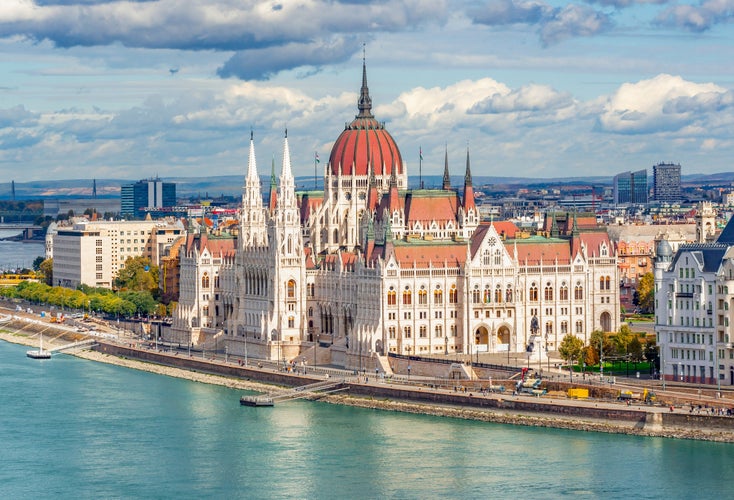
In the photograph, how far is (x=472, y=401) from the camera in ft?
365

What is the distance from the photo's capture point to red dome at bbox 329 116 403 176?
146 metres

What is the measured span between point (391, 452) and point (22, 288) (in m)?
105

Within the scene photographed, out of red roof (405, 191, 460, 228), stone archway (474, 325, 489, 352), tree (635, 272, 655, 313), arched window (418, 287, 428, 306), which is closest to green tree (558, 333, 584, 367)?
stone archway (474, 325, 489, 352)

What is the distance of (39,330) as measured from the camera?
554 feet

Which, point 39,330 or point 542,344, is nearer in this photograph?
point 542,344

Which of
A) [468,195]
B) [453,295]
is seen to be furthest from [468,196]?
[453,295]

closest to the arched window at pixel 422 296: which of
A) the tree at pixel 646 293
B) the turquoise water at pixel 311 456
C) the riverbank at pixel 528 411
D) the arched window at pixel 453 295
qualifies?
the arched window at pixel 453 295

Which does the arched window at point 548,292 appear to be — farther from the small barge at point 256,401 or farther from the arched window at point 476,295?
the small barge at point 256,401

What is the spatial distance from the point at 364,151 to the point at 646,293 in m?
25.0

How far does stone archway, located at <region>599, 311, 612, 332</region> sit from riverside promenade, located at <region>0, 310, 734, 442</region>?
20972 mm

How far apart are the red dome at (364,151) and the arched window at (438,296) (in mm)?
19800

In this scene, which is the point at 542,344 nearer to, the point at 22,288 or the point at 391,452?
the point at 391,452

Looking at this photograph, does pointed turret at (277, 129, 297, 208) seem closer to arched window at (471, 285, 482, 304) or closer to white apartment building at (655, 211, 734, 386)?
arched window at (471, 285, 482, 304)

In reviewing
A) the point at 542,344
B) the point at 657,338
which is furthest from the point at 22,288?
the point at 657,338
